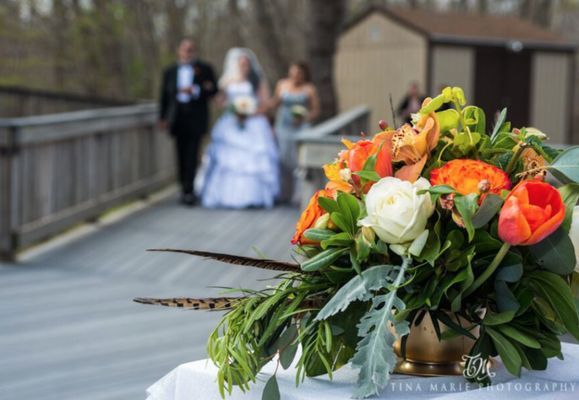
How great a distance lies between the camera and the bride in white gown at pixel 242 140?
1296 centimetres

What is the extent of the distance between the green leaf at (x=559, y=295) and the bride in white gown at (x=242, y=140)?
10.8 meters

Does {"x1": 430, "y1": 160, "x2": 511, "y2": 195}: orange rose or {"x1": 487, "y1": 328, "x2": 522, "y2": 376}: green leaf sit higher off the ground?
{"x1": 430, "y1": 160, "x2": 511, "y2": 195}: orange rose

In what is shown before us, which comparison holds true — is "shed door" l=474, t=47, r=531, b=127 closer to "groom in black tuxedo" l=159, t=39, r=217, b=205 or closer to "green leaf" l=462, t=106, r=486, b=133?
"groom in black tuxedo" l=159, t=39, r=217, b=205

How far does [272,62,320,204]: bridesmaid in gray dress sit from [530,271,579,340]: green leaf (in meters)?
11.1

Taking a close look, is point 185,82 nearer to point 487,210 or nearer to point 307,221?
point 307,221

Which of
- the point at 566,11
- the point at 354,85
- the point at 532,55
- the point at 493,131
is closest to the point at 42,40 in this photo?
the point at 354,85

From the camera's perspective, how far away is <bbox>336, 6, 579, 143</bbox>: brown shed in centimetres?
2500

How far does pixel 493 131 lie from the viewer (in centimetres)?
236

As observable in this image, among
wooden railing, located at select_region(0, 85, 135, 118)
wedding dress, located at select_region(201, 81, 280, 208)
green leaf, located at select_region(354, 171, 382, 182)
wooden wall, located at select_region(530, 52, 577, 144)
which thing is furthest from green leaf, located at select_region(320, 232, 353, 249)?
wooden wall, located at select_region(530, 52, 577, 144)

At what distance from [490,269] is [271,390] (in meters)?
0.48

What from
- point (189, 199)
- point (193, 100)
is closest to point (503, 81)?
point (193, 100)

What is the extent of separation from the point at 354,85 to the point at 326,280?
79.9 feet

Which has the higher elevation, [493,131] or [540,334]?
[493,131]

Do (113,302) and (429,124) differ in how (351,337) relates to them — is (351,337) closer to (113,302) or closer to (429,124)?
(429,124)
